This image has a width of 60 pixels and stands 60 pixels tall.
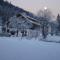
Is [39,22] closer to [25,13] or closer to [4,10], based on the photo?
[25,13]

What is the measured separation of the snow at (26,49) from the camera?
191cm

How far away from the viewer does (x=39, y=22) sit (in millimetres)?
1911

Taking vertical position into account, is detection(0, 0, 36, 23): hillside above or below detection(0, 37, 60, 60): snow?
above

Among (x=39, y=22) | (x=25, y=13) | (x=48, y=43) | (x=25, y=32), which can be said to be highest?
(x=25, y=13)

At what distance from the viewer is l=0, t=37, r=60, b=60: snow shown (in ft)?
6.27

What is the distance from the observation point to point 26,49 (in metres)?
1.97

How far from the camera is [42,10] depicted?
1.94 metres

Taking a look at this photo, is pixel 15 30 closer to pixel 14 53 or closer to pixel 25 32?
pixel 25 32

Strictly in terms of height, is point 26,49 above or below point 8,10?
below

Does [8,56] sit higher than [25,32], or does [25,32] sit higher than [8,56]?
[25,32]

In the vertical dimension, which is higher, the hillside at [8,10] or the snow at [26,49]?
the hillside at [8,10]

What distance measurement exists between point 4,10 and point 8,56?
1.96ft

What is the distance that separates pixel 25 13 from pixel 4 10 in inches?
10.8

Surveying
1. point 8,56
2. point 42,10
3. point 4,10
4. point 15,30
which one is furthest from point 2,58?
point 42,10
